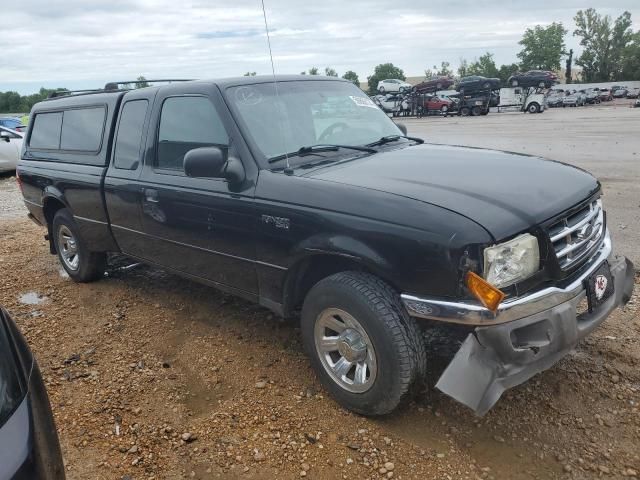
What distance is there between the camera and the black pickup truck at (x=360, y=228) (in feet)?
8.61

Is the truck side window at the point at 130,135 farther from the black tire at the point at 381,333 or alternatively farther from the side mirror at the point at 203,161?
the black tire at the point at 381,333

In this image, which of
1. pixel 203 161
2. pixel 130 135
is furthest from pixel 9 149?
pixel 203 161

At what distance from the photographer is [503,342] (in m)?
2.57

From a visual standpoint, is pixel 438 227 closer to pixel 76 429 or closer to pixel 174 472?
pixel 174 472

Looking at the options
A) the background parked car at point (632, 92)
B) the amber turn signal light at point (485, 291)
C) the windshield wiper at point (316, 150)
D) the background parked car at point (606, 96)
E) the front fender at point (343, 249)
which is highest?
the windshield wiper at point (316, 150)

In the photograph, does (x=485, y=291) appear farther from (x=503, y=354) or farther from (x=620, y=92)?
(x=620, y=92)

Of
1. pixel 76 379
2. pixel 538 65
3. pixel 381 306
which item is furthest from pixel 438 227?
pixel 538 65

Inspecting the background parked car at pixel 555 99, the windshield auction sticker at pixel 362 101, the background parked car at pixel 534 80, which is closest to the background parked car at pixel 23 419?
the windshield auction sticker at pixel 362 101

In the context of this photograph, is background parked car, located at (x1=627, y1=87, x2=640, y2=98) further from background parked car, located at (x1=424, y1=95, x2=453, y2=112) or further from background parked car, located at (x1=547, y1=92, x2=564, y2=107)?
background parked car, located at (x1=424, y1=95, x2=453, y2=112)

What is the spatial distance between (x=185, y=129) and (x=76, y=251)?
2.38 metres

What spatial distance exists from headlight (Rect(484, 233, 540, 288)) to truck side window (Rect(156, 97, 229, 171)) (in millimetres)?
1938

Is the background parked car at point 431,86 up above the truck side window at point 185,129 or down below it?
below

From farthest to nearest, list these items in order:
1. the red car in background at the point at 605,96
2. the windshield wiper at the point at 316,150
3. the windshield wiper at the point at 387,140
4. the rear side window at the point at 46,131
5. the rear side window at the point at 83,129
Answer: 1. the red car in background at the point at 605,96
2. the rear side window at the point at 46,131
3. the rear side window at the point at 83,129
4. the windshield wiper at the point at 387,140
5. the windshield wiper at the point at 316,150

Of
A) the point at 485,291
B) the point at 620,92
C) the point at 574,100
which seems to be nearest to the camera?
the point at 485,291
